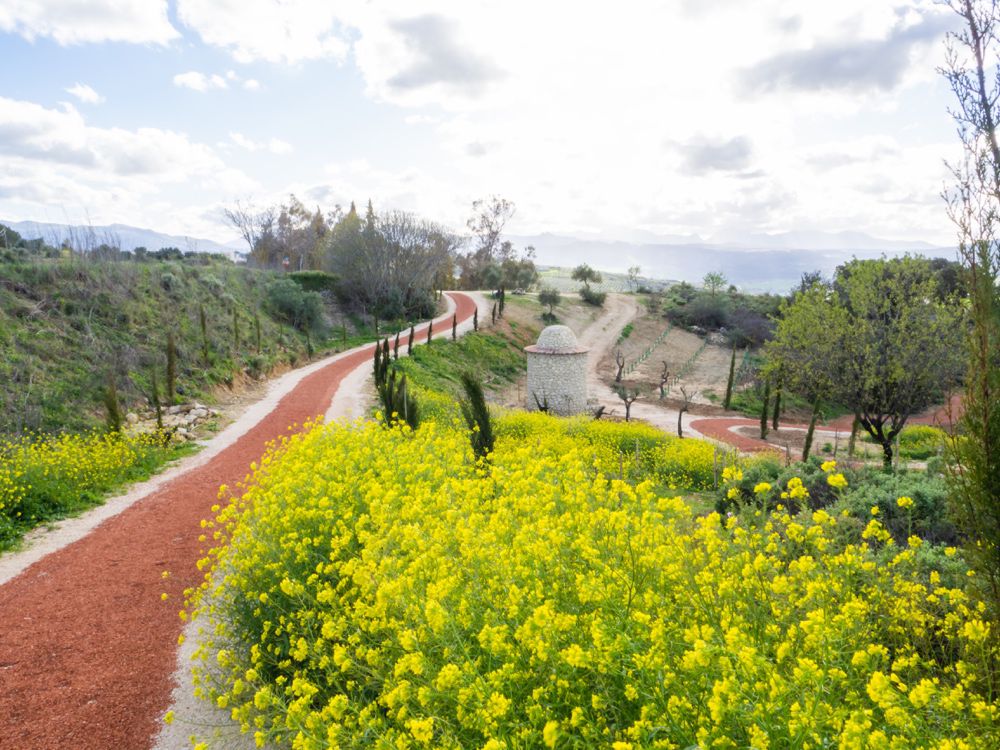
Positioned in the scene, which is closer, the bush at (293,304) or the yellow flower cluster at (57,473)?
the yellow flower cluster at (57,473)

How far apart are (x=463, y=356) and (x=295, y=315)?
374 inches

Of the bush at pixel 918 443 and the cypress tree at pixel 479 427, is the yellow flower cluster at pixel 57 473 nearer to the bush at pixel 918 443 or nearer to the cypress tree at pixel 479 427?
the cypress tree at pixel 479 427

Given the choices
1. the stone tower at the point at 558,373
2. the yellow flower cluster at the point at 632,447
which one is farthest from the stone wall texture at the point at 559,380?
the yellow flower cluster at the point at 632,447

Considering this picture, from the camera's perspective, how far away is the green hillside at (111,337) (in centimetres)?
1655

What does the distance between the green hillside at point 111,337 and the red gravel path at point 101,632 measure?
7025mm

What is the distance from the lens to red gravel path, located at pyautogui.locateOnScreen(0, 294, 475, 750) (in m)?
5.57

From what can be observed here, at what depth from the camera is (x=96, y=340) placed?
1975 cm

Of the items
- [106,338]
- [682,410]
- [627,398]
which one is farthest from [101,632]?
[627,398]

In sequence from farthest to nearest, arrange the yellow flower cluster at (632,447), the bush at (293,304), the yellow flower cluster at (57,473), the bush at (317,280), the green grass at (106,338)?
the bush at (317,280) → the bush at (293,304) → the green grass at (106,338) → the yellow flower cluster at (632,447) → the yellow flower cluster at (57,473)

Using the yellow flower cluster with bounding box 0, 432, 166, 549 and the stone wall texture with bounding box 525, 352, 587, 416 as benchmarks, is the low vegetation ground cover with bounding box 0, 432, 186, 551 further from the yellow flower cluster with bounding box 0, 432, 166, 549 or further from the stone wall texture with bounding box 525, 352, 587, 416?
the stone wall texture with bounding box 525, 352, 587, 416

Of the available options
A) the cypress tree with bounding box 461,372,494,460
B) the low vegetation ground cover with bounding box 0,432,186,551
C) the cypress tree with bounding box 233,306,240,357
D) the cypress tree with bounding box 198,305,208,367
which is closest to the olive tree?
the cypress tree with bounding box 461,372,494,460

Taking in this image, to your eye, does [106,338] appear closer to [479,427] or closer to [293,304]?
[293,304]

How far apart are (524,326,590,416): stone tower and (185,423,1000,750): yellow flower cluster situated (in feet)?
67.6

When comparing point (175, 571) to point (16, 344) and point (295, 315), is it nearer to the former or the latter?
point (16, 344)
